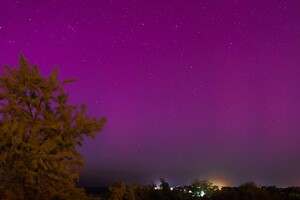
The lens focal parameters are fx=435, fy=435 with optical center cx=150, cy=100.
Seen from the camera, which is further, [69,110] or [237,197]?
[237,197]

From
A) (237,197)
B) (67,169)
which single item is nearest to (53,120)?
(67,169)

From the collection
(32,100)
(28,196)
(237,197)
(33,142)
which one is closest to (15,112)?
(32,100)

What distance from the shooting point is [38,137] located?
13.8 meters

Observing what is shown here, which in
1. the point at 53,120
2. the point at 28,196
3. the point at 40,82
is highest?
the point at 40,82

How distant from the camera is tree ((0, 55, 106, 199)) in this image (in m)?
13.2

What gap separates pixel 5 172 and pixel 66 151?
205cm

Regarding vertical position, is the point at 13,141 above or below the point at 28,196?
above

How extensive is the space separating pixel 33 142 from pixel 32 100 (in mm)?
1763

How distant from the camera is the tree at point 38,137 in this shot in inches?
518

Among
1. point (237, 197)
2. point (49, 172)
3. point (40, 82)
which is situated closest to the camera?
point (49, 172)

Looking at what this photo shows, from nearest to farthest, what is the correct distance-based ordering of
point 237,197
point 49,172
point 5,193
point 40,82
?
1. point 5,193
2. point 49,172
3. point 40,82
4. point 237,197

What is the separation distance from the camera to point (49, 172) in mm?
13750

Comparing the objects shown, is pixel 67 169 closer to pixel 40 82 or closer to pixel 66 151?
pixel 66 151

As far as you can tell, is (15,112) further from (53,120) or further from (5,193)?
(5,193)
